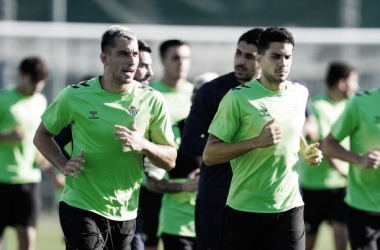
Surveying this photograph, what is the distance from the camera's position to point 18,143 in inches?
415

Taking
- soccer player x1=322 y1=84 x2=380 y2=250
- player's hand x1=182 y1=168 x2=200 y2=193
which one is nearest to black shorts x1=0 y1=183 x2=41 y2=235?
player's hand x1=182 y1=168 x2=200 y2=193

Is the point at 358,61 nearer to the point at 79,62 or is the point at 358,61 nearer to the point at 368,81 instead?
the point at 368,81

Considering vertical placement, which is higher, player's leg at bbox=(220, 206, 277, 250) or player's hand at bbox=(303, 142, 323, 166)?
player's hand at bbox=(303, 142, 323, 166)

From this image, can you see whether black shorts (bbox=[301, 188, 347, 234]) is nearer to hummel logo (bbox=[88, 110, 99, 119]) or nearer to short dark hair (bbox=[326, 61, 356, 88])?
short dark hair (bbox=[326, 61, 356, 88])

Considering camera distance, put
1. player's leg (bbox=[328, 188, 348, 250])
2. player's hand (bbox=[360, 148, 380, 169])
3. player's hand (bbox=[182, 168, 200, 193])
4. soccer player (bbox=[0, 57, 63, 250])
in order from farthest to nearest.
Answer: player's leg (bbox=[328, 188, 348, 250]), soccer player (bbox=[0, 57, 63, 250]), player's hand (bbox=[182, 168, 200, 193]), player's hand (bbox=[360, 148, 380, 169])

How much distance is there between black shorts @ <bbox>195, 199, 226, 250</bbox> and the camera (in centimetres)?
749

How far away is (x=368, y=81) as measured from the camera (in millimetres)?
15844

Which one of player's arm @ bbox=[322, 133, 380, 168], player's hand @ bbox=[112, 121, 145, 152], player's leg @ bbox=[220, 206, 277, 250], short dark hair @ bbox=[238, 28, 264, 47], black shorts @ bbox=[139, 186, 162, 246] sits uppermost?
short dark hair @ bbox=[238, 28, 264, 47]

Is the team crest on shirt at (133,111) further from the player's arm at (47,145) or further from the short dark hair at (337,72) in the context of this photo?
the short dark hair at (337,72)

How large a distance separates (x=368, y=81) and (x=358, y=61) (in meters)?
0.40

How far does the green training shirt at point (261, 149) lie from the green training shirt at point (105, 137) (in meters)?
0.53

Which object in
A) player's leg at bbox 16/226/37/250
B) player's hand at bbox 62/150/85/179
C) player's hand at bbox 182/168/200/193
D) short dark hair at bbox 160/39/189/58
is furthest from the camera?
player's leg at bbox 16/226/37/250

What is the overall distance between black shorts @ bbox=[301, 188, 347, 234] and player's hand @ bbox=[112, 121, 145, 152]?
5332 millimetres

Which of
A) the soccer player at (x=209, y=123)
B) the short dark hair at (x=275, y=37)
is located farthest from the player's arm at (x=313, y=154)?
the soccer player at (x=209, y=123)
